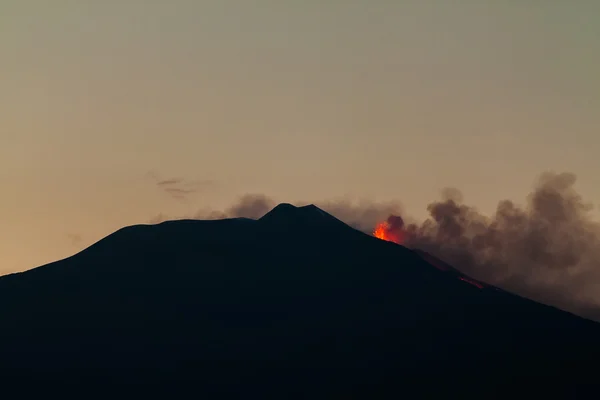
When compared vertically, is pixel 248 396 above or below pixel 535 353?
below

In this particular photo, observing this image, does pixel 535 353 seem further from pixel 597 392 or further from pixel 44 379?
pixel 44 379

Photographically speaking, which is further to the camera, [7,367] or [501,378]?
[7,367]

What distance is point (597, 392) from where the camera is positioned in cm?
17538

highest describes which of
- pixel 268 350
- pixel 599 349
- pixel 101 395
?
pixel 599 349

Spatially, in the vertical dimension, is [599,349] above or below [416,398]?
above

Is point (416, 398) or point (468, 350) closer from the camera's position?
point (416, 398)

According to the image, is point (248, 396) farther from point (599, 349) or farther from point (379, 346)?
point (599, 349)

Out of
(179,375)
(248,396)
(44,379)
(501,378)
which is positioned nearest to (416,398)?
(501,378)

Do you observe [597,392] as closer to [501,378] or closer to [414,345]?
[501,378]

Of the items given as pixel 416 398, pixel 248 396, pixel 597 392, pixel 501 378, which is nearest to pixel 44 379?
pixel 248 396

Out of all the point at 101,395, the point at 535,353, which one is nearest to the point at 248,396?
the point at 101,395

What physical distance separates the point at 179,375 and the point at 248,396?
53.7 ft

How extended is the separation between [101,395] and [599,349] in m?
92.9

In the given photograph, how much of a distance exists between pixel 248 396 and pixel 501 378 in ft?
149
